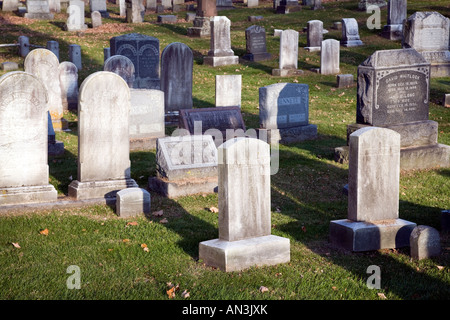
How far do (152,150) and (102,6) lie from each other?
21.7 meters

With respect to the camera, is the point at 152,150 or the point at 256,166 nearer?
the point at 256,166

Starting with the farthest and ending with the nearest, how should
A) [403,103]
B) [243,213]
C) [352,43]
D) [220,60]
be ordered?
[352,43] < [220,60] < [403,103] < [243,213]

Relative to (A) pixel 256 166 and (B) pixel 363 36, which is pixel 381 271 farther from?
(B) pixel 363 36

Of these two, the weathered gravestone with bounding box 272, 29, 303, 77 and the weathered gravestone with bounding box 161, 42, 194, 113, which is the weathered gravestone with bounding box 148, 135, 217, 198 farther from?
the weathered gravestone with bounding box 272, 29, 303, 77

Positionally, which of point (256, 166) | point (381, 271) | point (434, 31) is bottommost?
point (381, 271)

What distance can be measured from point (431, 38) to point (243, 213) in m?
16.2

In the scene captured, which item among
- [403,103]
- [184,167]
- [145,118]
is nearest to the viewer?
[184,167]

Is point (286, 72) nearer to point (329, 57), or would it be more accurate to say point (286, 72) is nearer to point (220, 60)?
point (329, 57)

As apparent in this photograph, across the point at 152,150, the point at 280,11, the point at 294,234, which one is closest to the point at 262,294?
the point at 294,234

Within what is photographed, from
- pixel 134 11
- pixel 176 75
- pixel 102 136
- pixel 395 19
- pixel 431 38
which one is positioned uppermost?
pixel 134 11

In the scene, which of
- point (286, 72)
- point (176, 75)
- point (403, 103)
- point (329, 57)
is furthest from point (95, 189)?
point (329, 57)

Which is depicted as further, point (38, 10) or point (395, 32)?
point (38, 10)

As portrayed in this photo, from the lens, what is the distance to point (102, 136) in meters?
9.37

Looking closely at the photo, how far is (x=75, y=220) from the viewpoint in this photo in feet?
27.8
